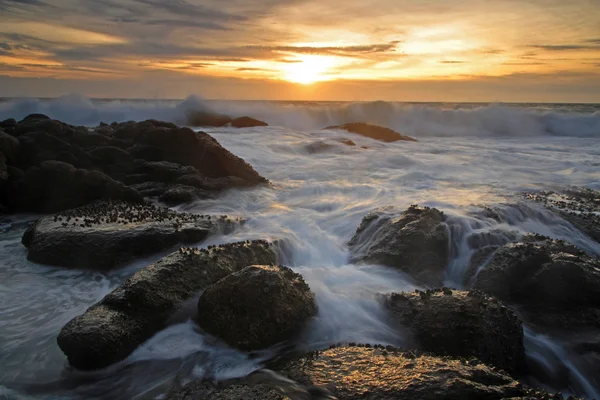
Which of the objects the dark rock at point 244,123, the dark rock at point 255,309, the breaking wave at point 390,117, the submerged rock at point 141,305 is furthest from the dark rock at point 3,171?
the breaking wave at point 390,117

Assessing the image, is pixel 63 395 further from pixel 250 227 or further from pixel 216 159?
pixel 216 159

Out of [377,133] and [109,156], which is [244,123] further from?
[109,156]

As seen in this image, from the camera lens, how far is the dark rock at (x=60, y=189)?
9633 mm

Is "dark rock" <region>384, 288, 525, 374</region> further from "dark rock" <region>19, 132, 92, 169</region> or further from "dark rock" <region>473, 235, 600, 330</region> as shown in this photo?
"dark rock" <region>19, 132, 92, 169</region>

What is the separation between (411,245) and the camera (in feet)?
22.6

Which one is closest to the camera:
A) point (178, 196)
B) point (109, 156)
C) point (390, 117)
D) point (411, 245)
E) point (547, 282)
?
point (547, 282)

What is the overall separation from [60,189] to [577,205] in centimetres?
1143

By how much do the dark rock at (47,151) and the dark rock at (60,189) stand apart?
1.53 metres

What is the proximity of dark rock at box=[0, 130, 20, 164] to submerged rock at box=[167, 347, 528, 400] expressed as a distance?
9555 mm

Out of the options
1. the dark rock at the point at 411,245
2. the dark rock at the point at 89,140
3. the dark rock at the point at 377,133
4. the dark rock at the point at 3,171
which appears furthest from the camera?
the dark rock at the point at 377,133

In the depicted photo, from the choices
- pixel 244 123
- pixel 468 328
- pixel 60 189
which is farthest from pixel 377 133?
pixel 468 328

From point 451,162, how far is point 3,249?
588 inches

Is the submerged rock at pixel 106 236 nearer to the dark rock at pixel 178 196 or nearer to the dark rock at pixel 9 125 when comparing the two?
the dark rock at pixel 178 196

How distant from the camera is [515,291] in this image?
19.2ft
